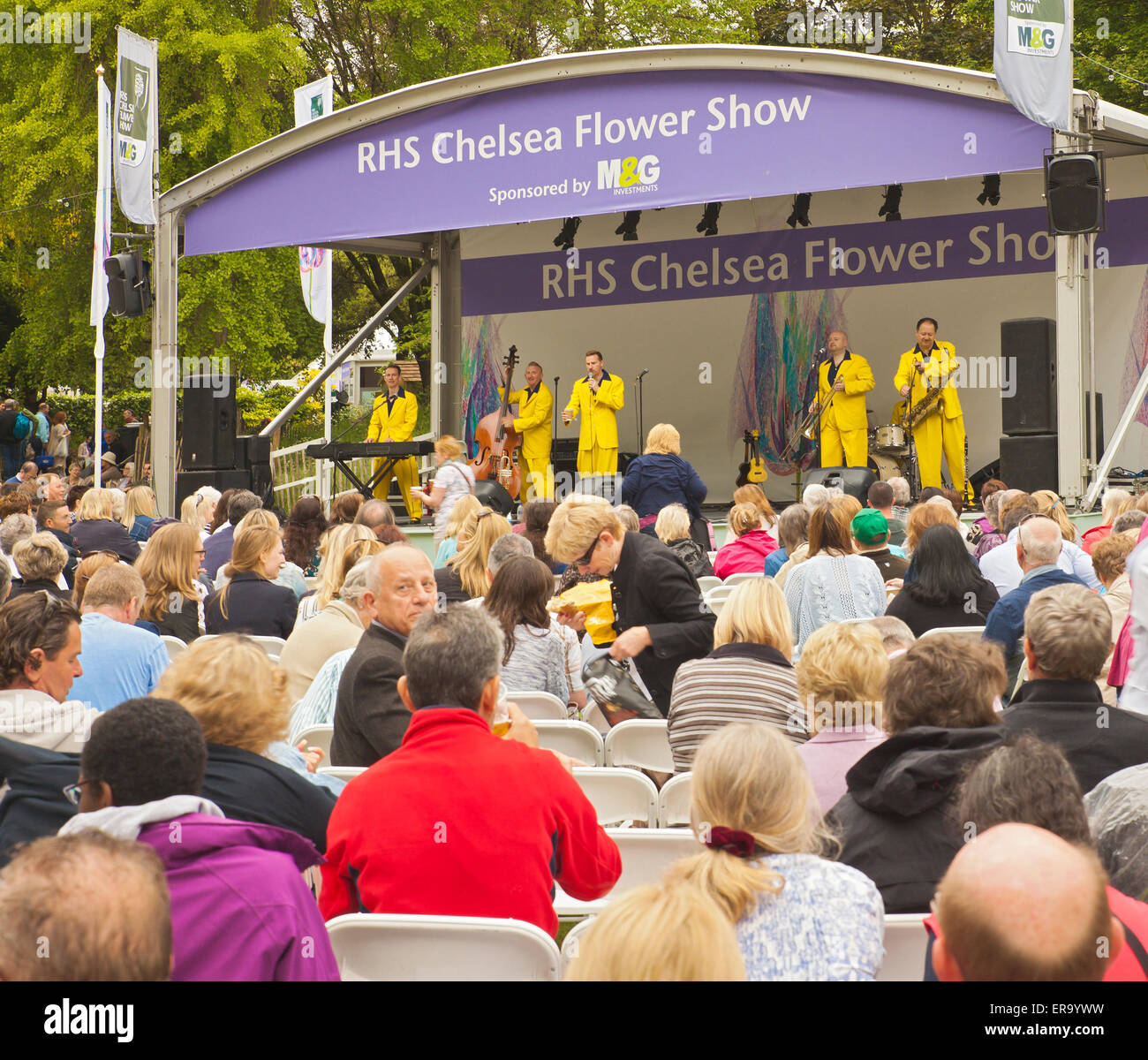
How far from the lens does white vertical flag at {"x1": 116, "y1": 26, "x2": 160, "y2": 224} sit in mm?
12852

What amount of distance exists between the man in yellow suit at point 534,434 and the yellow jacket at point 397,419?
106 centimetres

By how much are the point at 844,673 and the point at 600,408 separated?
11827mm

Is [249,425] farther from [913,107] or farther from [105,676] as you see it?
[105,676]

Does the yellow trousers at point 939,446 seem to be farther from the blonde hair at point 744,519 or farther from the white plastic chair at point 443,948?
the white plastic chair at point 443,948

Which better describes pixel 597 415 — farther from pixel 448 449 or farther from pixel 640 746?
pixel 640 746

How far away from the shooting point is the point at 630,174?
11008 millimetres

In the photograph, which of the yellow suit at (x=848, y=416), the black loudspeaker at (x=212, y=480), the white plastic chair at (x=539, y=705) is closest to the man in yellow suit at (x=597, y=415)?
the yellow suit at (x=848, y=416)

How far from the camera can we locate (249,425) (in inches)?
1113

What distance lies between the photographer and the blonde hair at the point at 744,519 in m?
7.80

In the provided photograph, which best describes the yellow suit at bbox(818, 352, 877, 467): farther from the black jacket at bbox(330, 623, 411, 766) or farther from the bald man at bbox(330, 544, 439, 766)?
the black jacket at bbox(330, 623, 411, 766)

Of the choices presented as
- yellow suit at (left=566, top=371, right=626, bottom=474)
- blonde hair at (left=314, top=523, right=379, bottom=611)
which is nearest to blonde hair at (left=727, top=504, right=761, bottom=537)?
blonde hair at (left=314, top=523, right=379, bottom=611)

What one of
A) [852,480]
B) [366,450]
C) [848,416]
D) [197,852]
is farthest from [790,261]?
[197,852]

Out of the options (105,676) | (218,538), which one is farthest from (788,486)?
(105,676)
